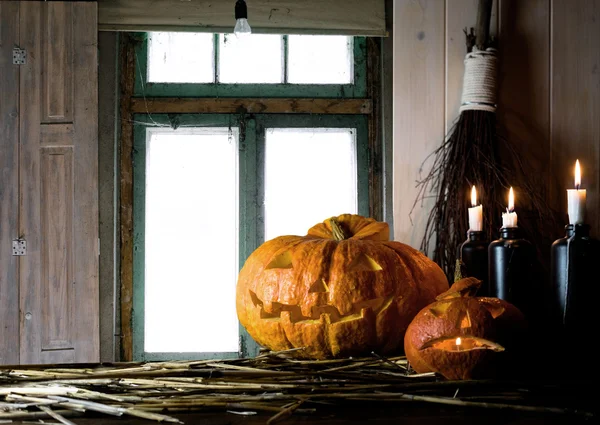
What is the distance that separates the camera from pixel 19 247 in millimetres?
3344

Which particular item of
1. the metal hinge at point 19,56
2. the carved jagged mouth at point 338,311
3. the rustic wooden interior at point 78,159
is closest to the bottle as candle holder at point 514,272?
the carved jagged mouth at point 338,311

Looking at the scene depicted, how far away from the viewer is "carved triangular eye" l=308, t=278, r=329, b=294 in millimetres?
1327

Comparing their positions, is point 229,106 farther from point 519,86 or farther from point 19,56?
point 519,86

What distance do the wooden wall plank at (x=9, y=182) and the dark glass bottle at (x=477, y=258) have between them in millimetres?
2650

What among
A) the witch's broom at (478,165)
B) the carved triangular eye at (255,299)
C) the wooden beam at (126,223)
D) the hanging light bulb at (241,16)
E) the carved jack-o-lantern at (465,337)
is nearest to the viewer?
the carved jack-o-lantern at (465,337)

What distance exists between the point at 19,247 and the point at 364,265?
2.54 metres

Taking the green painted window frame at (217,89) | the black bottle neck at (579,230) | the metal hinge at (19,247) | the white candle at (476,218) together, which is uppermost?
the green painted window frame at (217,89)

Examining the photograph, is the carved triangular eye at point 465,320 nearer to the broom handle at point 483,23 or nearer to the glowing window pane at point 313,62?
the broom handle at point 483,23

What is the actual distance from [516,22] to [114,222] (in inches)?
104

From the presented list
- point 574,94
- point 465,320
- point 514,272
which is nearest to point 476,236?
point 514,272

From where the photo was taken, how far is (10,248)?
11.0ft

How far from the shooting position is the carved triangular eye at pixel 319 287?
1327mm

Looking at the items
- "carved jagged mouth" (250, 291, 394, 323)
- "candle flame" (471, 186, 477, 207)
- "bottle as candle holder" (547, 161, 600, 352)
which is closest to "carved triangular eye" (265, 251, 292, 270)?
"carved jagged mouth" (250, 291, 394, 323)

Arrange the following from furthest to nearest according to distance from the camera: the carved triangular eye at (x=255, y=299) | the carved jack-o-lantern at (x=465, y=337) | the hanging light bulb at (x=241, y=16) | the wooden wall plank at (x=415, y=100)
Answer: the hanging light bulb at (x=241, y=16), the wooden wall plank at (x=415, y=100), the carved triangular eye at (x=255, y=299), the carved jack-o-lantern at (x=465, y=337)
